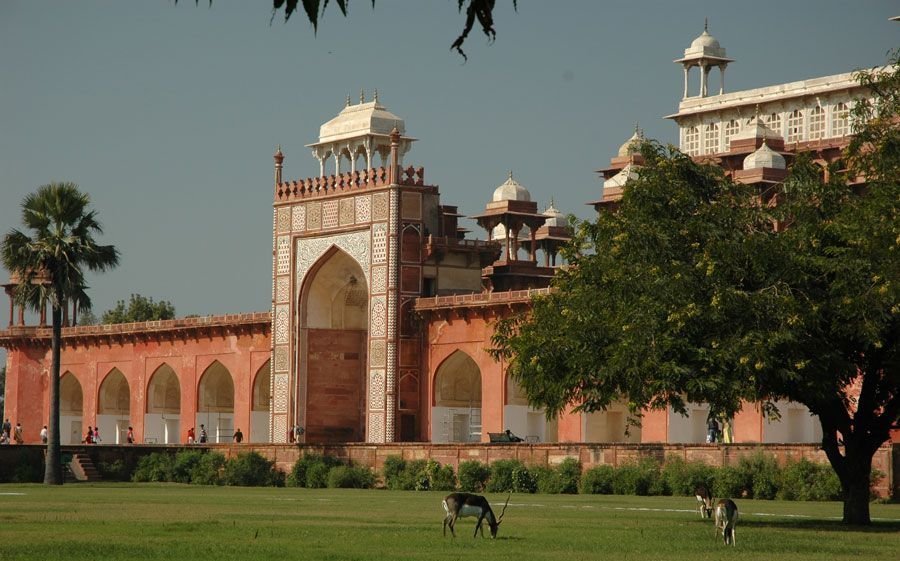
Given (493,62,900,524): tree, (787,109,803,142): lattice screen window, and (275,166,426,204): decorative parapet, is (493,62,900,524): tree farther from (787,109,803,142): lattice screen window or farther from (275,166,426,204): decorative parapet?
(787,109,803,142): lattice screen window

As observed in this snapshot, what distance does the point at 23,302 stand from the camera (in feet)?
113

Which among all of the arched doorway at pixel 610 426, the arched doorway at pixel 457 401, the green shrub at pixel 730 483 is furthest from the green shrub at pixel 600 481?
the arched doorway at pixel 457 401

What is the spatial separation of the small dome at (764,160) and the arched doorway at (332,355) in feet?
36.5

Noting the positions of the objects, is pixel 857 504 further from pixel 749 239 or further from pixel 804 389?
pixel 749 239

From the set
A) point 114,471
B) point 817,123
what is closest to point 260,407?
point 114,471

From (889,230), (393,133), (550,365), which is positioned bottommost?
(550,365)

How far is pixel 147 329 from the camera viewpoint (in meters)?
50.9

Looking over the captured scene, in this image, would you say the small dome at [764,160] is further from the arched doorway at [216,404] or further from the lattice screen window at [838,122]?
the arched doorway at [216,404]

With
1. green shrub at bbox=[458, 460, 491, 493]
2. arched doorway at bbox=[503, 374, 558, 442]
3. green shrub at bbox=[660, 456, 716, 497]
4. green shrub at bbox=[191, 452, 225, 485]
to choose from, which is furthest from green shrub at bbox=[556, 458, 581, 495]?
green shrub at bbox=[191, 452, 225, 485]

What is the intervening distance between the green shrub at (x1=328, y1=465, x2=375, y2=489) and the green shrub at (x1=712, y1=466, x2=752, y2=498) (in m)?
9.25

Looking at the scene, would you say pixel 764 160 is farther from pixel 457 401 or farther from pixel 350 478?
pixel 350 478

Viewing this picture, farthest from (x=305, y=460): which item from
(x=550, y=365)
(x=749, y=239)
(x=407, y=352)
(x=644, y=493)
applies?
(x=749, y=239)

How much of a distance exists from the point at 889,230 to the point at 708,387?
2.46m

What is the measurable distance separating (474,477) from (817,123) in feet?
63.1
